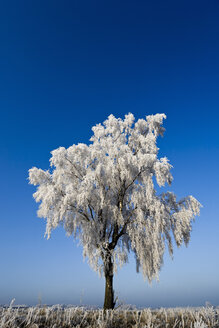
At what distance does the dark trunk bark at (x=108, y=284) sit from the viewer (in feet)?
33.1

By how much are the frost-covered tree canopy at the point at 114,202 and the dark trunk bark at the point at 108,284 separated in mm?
232

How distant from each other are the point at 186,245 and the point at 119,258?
11.3 feet

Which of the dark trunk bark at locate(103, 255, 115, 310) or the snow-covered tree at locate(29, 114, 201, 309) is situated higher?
the snow-covered tree at locate(29, 114, 201, 309)

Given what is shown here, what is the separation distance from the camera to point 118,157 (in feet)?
38.7

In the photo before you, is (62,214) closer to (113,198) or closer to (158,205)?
(113,198)

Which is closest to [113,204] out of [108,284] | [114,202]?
[114,202]

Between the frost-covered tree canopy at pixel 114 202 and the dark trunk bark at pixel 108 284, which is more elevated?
the frost-covered tree canopy at pixel 114 202

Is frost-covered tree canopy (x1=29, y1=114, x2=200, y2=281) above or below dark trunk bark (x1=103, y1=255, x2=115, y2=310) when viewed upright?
above

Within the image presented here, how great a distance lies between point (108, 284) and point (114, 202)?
405 centimetres

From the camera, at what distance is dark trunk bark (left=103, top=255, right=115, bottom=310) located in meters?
10.1

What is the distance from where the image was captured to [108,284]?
34.6 ft

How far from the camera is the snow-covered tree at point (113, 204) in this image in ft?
34.9

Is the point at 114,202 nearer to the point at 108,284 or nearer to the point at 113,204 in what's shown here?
the point at 113,204

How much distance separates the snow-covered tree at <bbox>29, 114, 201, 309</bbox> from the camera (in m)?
10.6
